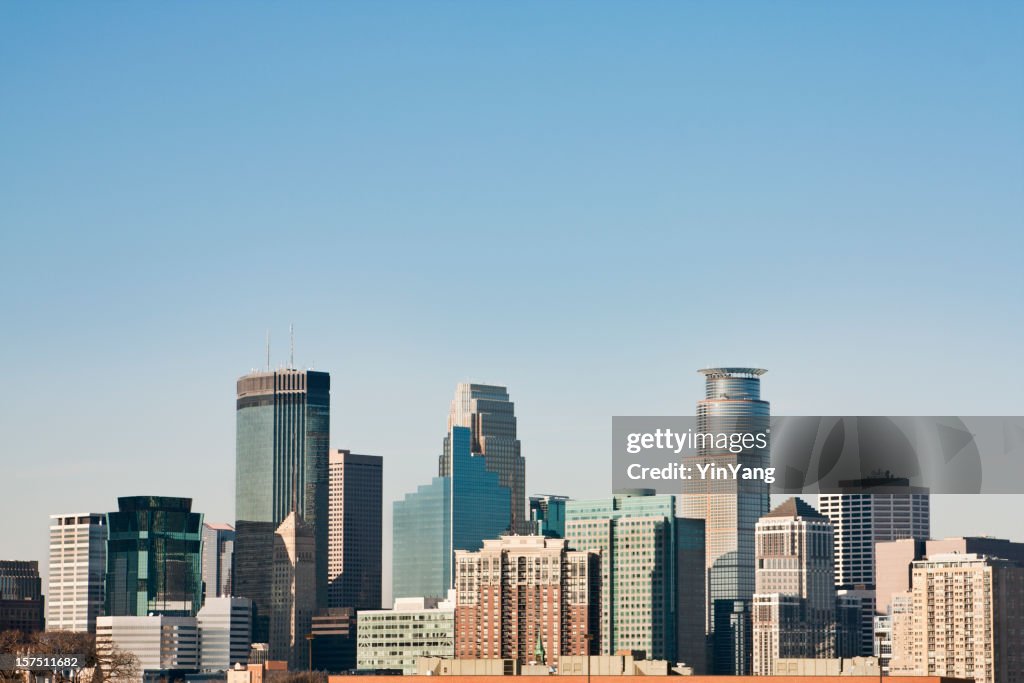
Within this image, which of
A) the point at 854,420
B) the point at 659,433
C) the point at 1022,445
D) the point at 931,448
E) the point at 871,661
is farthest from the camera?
the point at 871,661

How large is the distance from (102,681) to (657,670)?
49378mm

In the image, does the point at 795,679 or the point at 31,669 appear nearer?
the point at 31,669

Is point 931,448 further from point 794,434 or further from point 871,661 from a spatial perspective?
point 871,661

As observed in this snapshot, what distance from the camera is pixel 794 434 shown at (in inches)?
4966

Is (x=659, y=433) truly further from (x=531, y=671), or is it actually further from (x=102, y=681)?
(x=531, y=671)

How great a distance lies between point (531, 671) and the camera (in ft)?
574

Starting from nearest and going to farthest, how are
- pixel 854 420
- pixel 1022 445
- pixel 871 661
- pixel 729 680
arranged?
pixel 1022 445 → pixel 729 680 → pixel 854 420 → pixel 871 661

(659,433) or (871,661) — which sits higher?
(659,433)

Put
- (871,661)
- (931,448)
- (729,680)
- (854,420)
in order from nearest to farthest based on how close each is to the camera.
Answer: (931,448) → (729,680) → (854,420) → (871,661)

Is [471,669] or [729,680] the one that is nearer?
[729,680]

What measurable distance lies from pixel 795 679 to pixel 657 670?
663 inches

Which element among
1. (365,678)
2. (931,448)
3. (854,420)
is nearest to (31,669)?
(365,678)

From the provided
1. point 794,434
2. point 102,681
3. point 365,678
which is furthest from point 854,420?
point 102,681

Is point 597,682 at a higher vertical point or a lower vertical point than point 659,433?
lower
